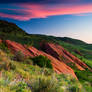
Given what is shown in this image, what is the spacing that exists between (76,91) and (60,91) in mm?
2604


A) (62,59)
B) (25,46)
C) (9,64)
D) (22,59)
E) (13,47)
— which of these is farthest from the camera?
(62,59)

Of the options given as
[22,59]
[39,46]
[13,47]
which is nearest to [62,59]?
[39,46]

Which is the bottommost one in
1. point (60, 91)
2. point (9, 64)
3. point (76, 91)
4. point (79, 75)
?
point (79, 75)

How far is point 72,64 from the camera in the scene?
105ft

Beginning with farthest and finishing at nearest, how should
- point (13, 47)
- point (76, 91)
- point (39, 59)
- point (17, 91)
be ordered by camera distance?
point (13, 47), point (39, 59), point (76, 91), point (17, 91)

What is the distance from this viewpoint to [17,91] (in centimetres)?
555

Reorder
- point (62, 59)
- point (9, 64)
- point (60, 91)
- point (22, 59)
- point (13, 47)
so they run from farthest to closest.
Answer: point (62, 59), point (13, 47), point (22, 59), point (9, 64), point (60, 91)

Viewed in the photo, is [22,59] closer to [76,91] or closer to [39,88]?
[76,91]

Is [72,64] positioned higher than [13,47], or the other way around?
[13,47]

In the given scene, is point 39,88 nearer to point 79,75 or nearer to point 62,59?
point 79,75

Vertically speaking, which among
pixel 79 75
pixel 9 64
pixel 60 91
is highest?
pixel 9 64

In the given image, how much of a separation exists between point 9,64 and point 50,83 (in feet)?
16.4

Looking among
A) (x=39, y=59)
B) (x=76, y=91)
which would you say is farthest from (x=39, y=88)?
(x=39, y=59)

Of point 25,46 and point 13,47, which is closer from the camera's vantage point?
point 13,47
